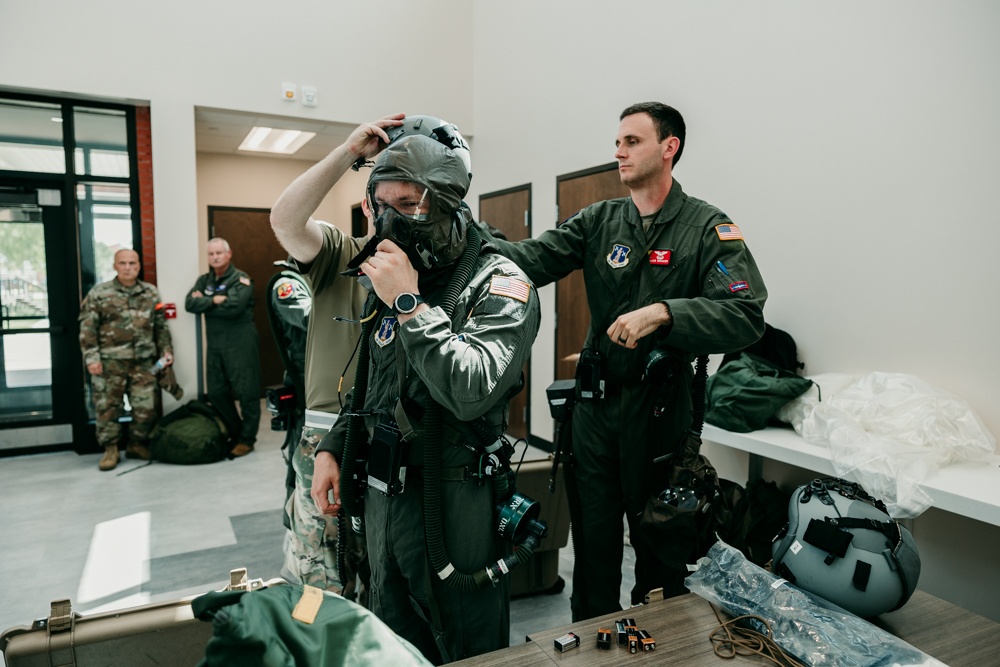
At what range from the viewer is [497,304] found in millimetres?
1246

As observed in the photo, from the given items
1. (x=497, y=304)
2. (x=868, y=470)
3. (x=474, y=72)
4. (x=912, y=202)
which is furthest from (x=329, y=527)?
(x=474, y=72)

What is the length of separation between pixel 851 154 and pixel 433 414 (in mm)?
2475

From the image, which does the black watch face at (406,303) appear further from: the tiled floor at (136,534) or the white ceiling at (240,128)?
the white ceiling at (240,128)

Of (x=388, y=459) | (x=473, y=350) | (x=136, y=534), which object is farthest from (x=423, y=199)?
(x=136, y=534)

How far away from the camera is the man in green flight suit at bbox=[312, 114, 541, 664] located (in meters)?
1.21

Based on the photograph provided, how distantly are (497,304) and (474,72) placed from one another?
5529 mm

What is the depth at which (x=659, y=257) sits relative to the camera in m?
1.89

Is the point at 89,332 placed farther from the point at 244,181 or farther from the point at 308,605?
the point at 308,605

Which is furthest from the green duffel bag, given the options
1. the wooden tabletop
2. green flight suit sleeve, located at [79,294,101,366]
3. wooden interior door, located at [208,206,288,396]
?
wooden interior door, located at [208,206,288,396]

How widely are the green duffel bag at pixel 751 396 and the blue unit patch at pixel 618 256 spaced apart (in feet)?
3.99

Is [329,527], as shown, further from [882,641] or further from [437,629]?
[882,641]

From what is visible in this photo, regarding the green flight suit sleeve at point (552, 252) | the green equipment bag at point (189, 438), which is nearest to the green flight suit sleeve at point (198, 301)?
the green equipment bag at point (189, 438)

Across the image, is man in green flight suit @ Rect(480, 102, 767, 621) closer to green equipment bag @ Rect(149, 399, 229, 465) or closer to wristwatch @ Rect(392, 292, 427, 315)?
wristwatch @ Rect(392, 292, 427, 315)

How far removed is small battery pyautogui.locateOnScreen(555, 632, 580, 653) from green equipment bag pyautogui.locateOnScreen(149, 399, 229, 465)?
4.40m
